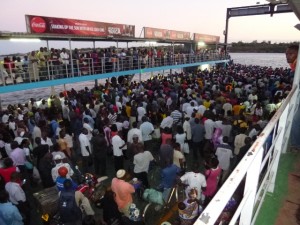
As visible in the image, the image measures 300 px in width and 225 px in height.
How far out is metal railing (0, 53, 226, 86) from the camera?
41.4 feet

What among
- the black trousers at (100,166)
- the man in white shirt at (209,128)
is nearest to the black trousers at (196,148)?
the man in white shirt at (209,128)

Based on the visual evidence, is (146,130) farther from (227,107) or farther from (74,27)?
(74,27)

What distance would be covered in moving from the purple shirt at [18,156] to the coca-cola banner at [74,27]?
9.07 m

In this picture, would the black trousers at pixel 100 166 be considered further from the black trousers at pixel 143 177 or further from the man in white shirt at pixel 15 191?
the man in white shirt at pixel 15 191

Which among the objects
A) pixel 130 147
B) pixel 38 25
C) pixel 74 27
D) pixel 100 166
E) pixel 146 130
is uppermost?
pixel 74 27

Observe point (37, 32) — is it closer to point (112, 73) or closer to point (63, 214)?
point (112, 73)

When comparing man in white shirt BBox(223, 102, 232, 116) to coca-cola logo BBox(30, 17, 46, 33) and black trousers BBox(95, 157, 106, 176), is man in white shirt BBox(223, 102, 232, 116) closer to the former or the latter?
black trousers BBox(95, 157, 106, 176)

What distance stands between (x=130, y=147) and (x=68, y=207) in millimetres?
3473

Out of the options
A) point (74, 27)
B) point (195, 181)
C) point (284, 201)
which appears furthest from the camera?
point (74, 27)

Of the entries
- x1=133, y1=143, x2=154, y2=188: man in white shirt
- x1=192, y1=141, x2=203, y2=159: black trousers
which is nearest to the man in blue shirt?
x1=133, y1=143, x2=154, y2=188: man in white shirt

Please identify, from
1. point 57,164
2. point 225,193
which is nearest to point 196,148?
point 57,164

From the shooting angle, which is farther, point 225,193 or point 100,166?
point 100,166

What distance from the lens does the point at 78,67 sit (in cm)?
1549

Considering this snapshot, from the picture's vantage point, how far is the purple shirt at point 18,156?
670cm
